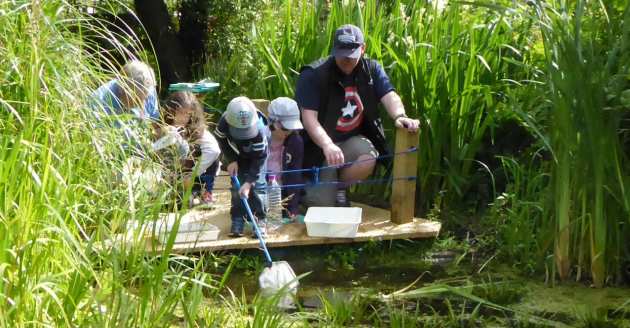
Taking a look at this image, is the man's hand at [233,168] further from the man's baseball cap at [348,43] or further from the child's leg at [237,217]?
the man's baseball cap at [348,43]

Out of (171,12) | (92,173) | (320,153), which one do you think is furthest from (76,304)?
(171,12)

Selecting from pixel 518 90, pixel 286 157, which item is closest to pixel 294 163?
pixel 286 157

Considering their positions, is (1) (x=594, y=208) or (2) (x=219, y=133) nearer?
(1) (x=594, y=208)

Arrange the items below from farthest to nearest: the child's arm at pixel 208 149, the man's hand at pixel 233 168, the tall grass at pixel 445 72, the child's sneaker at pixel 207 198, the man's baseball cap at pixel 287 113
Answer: the tall grass at pixel 445 72, the child's sneaker at pixel 207 198, the child's arm at pixel 208 149, the man's baseball cap at pixel 287 113, the man's hand at pixel 233 168

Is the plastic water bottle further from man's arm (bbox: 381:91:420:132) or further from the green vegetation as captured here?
man's arm (bbox: 381:91:420:132)

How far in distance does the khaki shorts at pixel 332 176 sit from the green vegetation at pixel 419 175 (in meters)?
0.39

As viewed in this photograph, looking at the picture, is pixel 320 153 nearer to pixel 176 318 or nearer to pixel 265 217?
pixel 265 217

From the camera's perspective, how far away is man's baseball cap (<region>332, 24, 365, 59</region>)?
4.70 m

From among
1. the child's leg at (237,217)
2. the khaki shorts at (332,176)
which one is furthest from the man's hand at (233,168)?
the khaki shorts at (332,176)

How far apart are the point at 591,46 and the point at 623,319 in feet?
3.41

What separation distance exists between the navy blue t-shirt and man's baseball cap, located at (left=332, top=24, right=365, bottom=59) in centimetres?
19

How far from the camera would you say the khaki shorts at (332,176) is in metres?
4.89

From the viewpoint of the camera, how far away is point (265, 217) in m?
4.51

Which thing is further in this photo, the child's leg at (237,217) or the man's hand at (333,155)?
the man's hand at (333,155)
